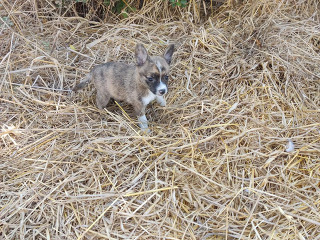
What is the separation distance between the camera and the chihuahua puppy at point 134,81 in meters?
3.75

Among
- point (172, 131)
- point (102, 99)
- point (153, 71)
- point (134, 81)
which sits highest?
point (153, 71)

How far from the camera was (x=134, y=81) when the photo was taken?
3.99 meters

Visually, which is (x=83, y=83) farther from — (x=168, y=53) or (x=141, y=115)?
(x=168, y=53)

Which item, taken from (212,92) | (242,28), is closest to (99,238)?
(212,92)

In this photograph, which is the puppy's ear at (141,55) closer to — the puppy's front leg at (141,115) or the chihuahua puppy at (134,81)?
the chihuahua puppy at (134,81)

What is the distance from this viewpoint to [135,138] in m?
3.64

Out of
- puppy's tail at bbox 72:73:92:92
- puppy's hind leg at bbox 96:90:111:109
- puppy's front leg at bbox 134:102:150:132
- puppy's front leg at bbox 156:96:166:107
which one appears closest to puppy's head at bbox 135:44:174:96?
puppy's front leg at bbox 134:102:150:132

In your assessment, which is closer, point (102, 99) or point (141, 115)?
point (141, 115)

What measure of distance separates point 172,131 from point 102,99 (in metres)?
1.10

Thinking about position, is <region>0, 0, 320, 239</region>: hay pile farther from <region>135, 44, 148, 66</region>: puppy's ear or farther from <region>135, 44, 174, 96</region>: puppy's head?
<region>135, 44, 148, 66</region>: puppy's ear

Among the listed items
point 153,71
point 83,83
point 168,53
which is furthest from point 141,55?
point 83,83

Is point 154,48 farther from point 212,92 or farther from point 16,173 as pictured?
point 16,173

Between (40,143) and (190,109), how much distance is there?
191 cm

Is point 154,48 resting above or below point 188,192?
above
